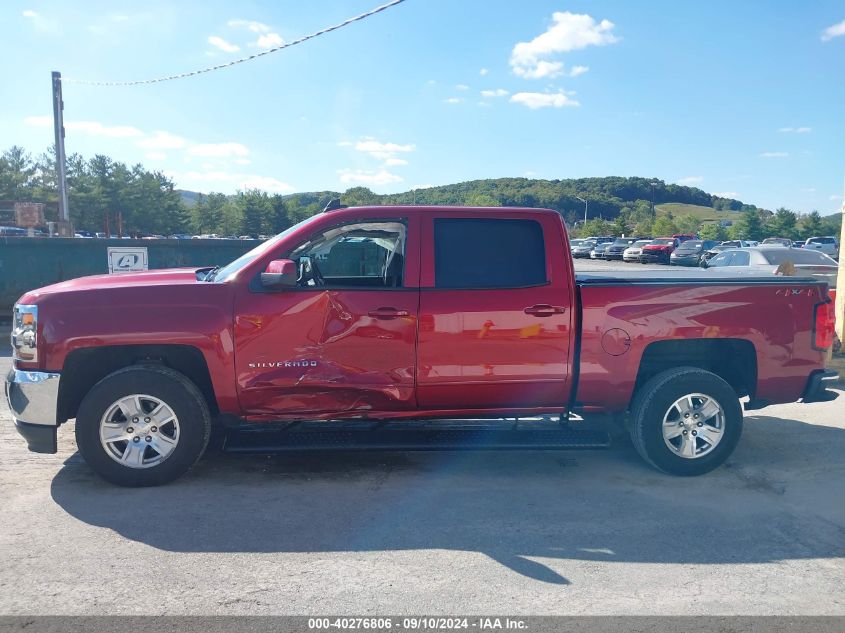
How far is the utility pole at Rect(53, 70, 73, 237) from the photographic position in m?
16.3

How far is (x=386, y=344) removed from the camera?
15.4ft

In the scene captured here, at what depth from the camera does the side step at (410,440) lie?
4746 millimetres

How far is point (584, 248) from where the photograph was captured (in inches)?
2475

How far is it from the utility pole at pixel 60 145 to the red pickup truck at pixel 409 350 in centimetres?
1351

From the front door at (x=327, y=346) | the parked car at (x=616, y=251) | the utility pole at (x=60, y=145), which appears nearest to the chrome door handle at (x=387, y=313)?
the front door at (x=327, y=346)

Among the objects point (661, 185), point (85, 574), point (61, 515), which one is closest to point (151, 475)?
point (61, 515)

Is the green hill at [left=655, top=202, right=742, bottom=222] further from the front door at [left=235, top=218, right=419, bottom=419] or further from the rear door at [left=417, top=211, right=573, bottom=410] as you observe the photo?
the front door at [left=235, top=218, right=419, bottom=419]

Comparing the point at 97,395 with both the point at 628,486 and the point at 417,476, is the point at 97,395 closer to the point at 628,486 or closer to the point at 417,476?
the point at 417,476

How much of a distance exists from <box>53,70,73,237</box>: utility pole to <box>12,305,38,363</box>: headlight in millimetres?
13506

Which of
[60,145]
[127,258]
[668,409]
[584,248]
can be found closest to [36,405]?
[668,409]

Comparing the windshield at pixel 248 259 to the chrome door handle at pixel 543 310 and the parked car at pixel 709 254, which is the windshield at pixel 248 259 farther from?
the parked car at pixel 709 254

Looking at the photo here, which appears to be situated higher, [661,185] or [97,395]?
[661,185]

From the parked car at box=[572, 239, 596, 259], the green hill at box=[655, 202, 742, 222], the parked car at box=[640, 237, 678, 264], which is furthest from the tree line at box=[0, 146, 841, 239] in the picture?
the green hill at box=[655, 202, 742, 222]

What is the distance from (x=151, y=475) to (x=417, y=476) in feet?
6.15
